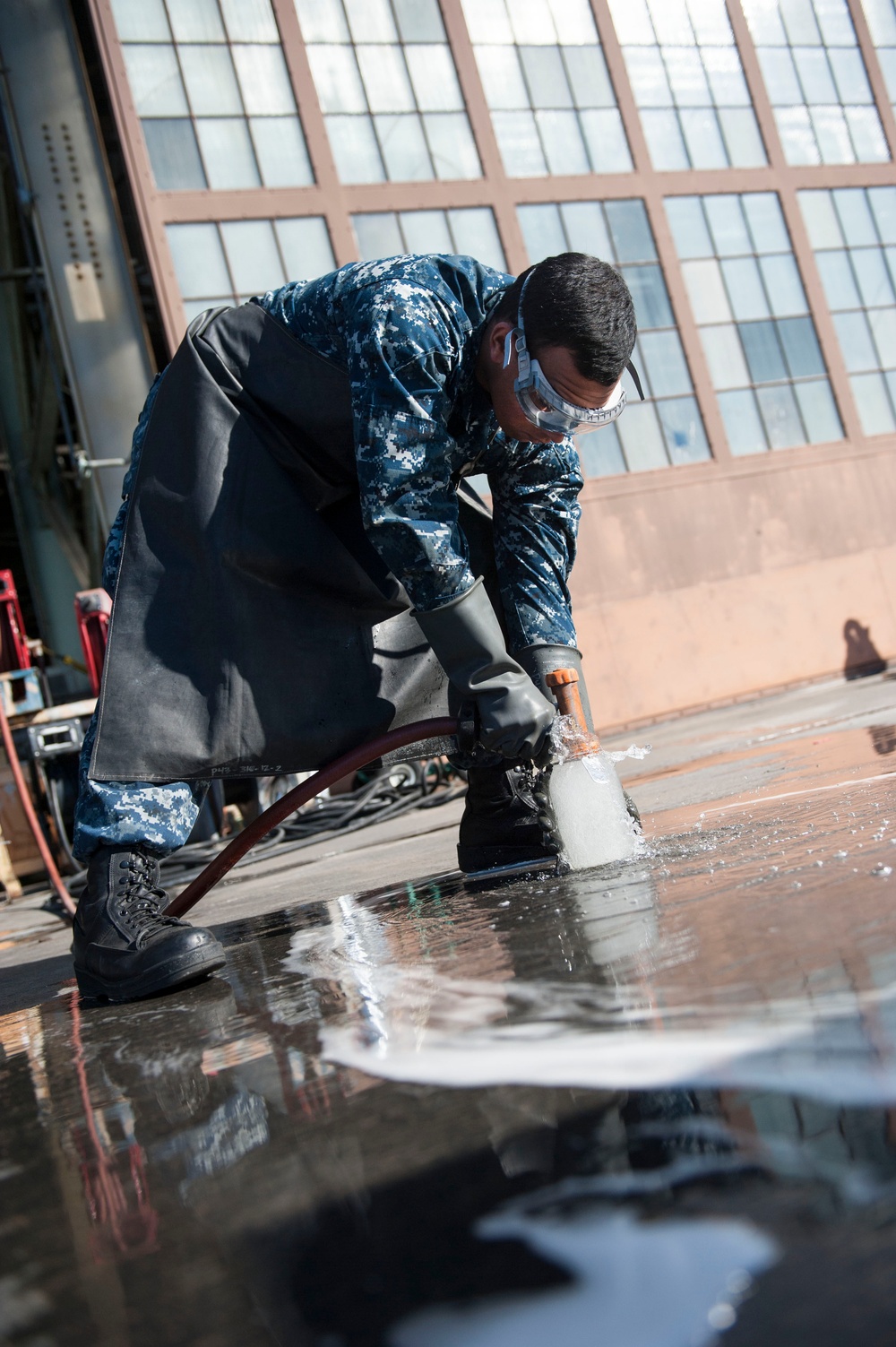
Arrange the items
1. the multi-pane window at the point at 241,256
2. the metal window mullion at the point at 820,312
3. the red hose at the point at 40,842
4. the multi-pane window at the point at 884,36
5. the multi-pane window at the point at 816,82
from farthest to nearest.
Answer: the multi-pane window at the point at 884,36
the multi-pane window at the point at 816,82
the metal window mullion at the point at 820,312
the multi-pane window at the point at 241,256
the red hose at the point at 40,842

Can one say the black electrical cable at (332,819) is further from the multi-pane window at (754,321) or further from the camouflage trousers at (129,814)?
the multi-pane window at (754,321)

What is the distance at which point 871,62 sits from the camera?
1384 cm

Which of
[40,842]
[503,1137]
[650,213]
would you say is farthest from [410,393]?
[650,213]

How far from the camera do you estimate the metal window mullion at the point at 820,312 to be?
41.9 ft

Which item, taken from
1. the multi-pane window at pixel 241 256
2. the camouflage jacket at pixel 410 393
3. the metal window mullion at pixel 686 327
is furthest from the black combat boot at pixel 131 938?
the metal window mullion at pixel 686 327

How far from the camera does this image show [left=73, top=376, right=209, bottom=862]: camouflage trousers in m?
1.84

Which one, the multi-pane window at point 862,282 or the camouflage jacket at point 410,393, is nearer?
the camouflage jacket at point 410,393

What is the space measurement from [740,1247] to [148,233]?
35.3 feet

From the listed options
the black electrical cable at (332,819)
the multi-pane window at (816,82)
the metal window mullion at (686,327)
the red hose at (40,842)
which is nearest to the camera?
the red hose at (40,842)

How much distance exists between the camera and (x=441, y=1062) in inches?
37.7

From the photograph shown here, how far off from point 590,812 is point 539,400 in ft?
2.41

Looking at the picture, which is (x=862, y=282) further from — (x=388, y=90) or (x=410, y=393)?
(x=410, y=393)

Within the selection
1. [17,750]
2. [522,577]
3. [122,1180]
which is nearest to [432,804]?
[17,750]

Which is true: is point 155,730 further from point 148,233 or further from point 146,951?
point 148,233
